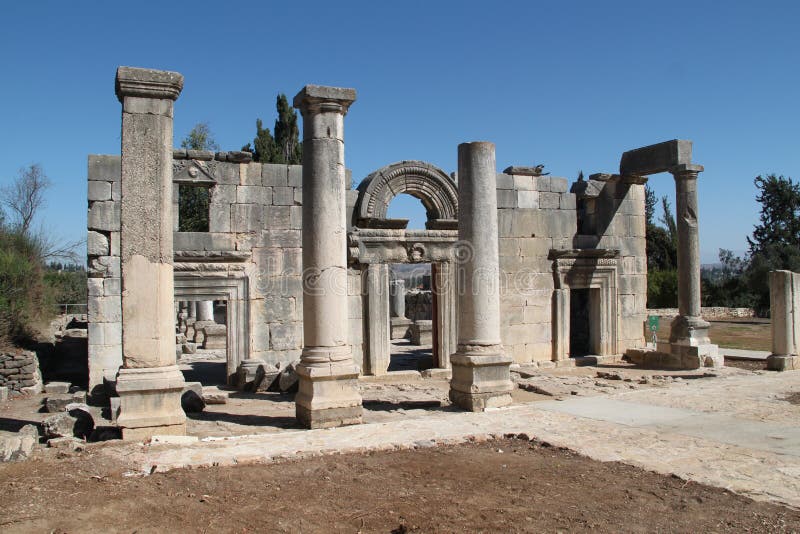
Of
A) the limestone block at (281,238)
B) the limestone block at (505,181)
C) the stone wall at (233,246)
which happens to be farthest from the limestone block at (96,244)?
the limestone block at (505,181)

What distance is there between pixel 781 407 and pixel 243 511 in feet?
28.5

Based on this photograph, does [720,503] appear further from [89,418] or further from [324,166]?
[89,418]

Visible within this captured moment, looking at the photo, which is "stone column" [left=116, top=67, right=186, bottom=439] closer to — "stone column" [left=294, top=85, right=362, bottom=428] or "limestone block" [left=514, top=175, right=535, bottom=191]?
"stone column" [left=294, top=85, right=362, bottom=428]

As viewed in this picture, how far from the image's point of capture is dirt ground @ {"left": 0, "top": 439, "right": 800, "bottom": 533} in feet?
16.7

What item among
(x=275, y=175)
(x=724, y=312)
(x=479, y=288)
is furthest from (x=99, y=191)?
(x=724, y=312)

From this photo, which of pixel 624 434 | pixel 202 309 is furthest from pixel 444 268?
pixel 202 309

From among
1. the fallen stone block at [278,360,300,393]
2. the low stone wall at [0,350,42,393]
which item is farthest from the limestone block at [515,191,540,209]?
the low stone wall at [0,350,42,393]

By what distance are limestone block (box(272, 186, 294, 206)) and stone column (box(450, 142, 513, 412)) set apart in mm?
4383

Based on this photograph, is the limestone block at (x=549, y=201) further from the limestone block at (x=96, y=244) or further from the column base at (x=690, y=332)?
the limestone block at (x=96, y=244)

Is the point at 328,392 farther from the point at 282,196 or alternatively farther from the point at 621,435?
the point at 282,196

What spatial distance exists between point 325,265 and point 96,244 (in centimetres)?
566

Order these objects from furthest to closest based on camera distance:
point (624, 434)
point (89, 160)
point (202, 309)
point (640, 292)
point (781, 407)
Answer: point (202, 309) < point (640, 292) < point (89, 160) < point (781, 407) < point (624, 434)

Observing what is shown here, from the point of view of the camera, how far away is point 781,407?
33.6 ft

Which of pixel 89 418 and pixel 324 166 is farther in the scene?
pixel 324 166
